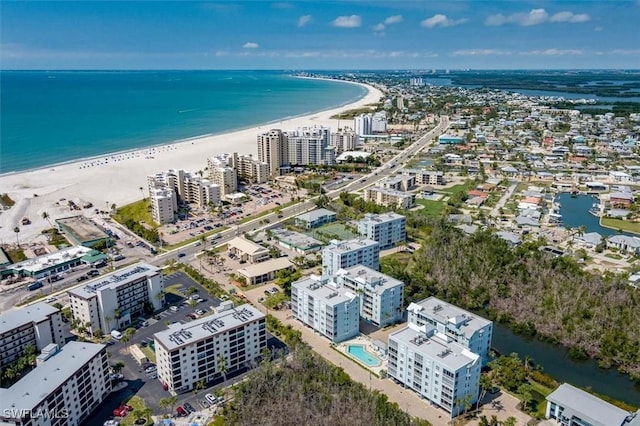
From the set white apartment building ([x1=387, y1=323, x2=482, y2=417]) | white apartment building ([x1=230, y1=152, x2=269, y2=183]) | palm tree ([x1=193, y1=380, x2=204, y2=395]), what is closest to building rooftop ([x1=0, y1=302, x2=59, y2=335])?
Answer: palm tree ([x1=193, y1=380, x2=204, y2=395])

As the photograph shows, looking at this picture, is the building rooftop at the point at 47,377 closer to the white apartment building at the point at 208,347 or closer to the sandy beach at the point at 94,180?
the white apartment building at the point at 208,347

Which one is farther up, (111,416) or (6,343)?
(6,343)

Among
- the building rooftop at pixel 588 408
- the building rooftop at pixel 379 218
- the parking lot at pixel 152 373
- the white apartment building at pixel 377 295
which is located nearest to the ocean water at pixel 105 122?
the parking lot at pixel 152 373

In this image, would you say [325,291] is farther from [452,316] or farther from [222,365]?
[222,365]

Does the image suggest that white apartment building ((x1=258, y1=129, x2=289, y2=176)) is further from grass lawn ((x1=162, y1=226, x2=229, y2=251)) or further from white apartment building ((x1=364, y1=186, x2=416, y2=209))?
grass lawn ((x1=162, y1=226, x2=229, y2=251))

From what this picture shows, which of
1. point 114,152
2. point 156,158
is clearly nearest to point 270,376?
point 156,158

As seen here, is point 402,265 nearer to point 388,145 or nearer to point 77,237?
point 77,237
